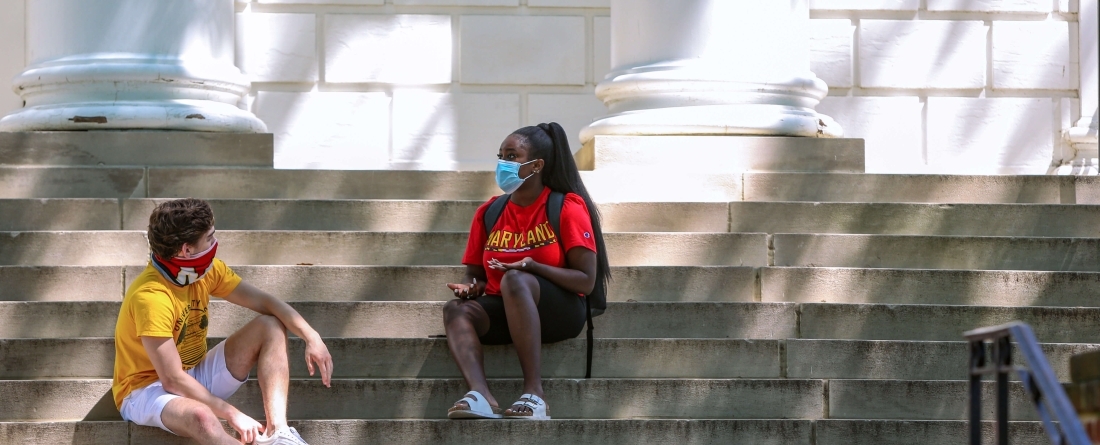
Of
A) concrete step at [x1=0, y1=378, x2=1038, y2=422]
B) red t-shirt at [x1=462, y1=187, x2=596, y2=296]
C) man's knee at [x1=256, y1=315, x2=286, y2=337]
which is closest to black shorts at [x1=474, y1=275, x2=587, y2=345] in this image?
red t-shirt at [x1=462, y1=187, x2=596, y2=296]

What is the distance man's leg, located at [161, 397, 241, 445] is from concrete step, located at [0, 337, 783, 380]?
0.93 meters

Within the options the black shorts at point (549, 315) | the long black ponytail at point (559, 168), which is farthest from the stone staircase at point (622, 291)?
the long black ponytail at point (559, 168)

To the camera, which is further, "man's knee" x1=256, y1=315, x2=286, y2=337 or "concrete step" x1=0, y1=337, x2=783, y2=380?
"concrete step" x1=0, y1=337, x2=783, y2=380

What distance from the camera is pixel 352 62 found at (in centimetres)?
1016

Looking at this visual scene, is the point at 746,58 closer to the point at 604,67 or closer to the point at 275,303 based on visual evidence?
the point at 604,67

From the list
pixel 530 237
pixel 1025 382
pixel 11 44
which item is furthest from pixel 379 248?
pixel 11 44

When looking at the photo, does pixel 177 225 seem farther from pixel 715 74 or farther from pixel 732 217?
pixel 715 74

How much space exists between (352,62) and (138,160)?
8.28 ft

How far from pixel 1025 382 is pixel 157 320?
9.98 ft

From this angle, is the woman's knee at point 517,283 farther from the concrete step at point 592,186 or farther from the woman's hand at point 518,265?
the concrete step at point 592,186

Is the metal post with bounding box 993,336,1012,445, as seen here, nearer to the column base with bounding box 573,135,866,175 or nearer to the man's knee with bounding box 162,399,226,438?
the man's knee with bounding box 162,399,226,438

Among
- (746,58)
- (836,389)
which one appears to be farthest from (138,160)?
(836,389)

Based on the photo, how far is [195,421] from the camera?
4902 mm

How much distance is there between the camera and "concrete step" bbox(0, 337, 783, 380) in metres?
5.80
